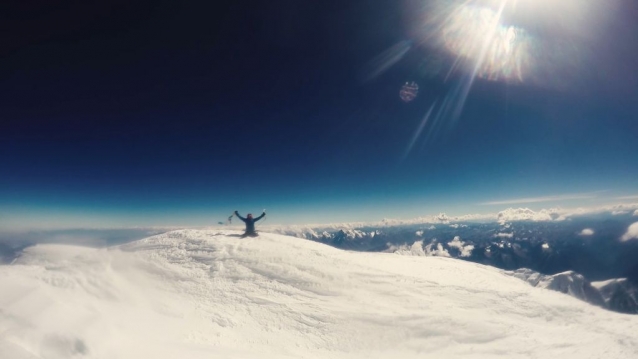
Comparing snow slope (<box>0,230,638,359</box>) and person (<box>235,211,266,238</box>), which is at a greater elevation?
person (<box>235,211,266,238</box>)

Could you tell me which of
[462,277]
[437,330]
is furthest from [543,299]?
[437,330]

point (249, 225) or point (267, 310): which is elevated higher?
point (249, 225)

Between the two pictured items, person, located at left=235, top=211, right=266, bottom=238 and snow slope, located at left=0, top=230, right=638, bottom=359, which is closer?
snow slope, located at left=0, top=230, right=638, bottom=359

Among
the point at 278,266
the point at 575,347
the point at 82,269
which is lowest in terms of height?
the point at 575,347

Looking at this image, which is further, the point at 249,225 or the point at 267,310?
the point at 249,225

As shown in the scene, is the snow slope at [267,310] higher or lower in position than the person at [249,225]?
lower

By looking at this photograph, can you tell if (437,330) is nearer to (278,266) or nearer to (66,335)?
(278,266)

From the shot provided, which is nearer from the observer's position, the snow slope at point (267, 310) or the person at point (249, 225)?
the snow slope at point (267, 310)

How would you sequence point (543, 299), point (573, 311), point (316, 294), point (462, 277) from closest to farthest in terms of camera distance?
point (316, 294)
point (573, 311)
point (543, 299)
point (462, 277)
